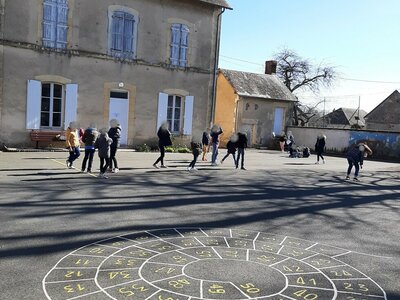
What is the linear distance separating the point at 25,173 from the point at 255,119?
23147mm

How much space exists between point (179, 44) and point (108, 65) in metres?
4.08

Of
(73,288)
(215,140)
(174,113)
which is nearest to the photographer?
(73,288)

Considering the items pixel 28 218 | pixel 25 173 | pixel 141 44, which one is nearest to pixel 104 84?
pixel 141 44

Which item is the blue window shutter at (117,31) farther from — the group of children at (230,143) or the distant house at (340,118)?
the distant house at (340,118)

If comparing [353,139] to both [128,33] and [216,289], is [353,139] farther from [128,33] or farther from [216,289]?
[216,289]

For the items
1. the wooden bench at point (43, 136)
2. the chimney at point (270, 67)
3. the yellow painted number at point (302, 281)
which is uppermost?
the chimney at point (270, 67)

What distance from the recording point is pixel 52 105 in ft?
62.5

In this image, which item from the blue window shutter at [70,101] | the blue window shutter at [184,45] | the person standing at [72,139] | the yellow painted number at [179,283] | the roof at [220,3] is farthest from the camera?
the roof at [220,3]

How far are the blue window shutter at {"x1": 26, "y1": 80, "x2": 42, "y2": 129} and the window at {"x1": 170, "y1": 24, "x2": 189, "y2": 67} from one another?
270 inches

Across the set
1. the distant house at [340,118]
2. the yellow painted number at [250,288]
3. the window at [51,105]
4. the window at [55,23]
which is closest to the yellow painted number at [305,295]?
the yellow painted number at [250,288]

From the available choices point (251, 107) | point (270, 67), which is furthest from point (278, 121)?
point (270, 67)

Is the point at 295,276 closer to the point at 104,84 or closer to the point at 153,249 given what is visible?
the point at 153,249

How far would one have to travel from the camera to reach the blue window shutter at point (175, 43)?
21750 mm

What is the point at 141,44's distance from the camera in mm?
20844
